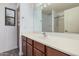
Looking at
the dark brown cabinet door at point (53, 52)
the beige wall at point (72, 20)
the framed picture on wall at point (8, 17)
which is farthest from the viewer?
the framed picture on wall at point (8, 17)

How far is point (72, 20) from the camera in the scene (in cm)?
148

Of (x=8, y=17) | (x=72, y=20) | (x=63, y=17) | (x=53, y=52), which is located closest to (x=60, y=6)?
(x=63, y=17)

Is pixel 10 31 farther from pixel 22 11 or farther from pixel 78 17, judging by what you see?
pixel 78 17

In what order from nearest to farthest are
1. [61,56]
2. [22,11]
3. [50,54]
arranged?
[61,56] → [50,54] → [22,11]

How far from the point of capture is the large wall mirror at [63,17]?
4.72ft

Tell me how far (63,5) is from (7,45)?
5.59 feet

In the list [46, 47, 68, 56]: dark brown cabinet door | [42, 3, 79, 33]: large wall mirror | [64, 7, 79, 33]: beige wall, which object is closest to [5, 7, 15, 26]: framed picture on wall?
[42, 3, 79, 33]: large wall mirror

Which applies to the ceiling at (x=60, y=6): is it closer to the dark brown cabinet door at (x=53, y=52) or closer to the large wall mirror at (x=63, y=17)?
the large wall mirror at (x=63, y=17)

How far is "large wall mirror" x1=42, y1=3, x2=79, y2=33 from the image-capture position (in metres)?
1.44

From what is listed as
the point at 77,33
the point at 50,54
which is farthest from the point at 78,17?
the point at 50,54

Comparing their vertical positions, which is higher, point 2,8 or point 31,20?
point 2,8

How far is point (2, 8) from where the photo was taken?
259 cm

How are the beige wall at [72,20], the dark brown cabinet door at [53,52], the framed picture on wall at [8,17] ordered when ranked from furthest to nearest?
1. the framed picture on wall at [8,17]
2. the beige wall at [72,20]
3. the dark brown cabinet door at [53,52]

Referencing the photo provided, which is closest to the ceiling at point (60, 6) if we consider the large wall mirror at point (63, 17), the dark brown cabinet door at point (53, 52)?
the large wall mirror at point (63, 17)
